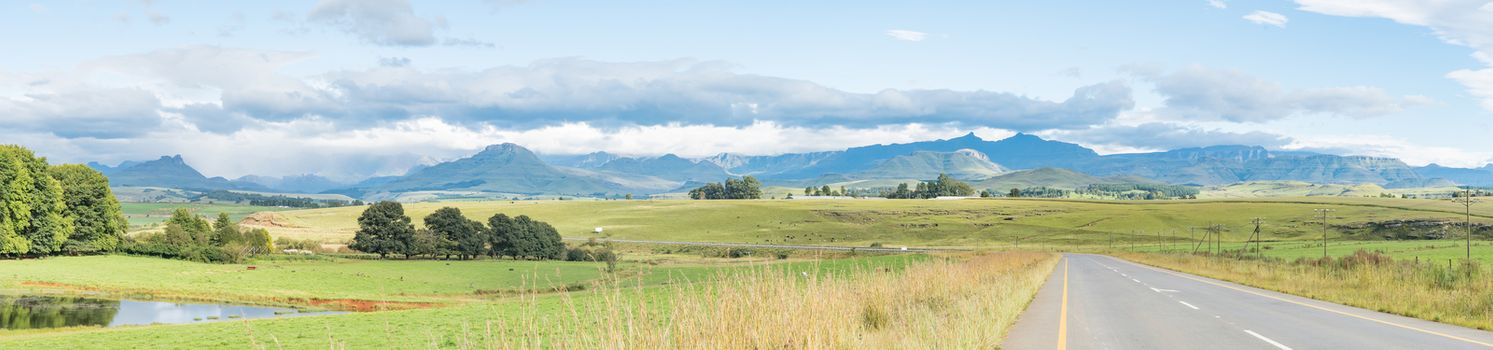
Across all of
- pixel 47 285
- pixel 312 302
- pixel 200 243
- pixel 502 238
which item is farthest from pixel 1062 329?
pixel 200 243

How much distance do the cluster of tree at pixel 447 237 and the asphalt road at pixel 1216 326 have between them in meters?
72.5

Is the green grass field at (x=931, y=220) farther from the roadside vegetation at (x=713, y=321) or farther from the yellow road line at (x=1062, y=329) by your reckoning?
the yellow road line at (x=1062, y=329)

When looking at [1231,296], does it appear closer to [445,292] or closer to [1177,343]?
[1177,343]

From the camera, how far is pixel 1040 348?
631 inches

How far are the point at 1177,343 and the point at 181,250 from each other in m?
82.5

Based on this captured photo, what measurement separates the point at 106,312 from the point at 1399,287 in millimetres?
58090

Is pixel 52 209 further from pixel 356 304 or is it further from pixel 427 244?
pixel 356 304

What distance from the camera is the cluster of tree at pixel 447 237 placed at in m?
91.9

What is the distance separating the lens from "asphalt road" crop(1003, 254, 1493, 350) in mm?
16688

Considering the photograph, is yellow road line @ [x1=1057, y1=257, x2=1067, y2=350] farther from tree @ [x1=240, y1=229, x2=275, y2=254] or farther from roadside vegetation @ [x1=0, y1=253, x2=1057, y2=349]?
tree @ [x1=240, y1=229, x2=275, y2=254]

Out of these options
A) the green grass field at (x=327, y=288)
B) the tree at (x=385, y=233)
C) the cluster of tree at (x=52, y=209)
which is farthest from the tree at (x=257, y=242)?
the green grass field at (x=327, y=288)

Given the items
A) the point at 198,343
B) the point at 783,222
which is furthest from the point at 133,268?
the point at 783,222

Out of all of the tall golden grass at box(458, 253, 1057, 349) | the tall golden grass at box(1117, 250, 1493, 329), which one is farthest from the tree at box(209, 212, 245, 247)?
the tall golden grass at box(458, 253, 1057, 349)

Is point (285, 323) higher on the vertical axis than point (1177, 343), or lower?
lower
